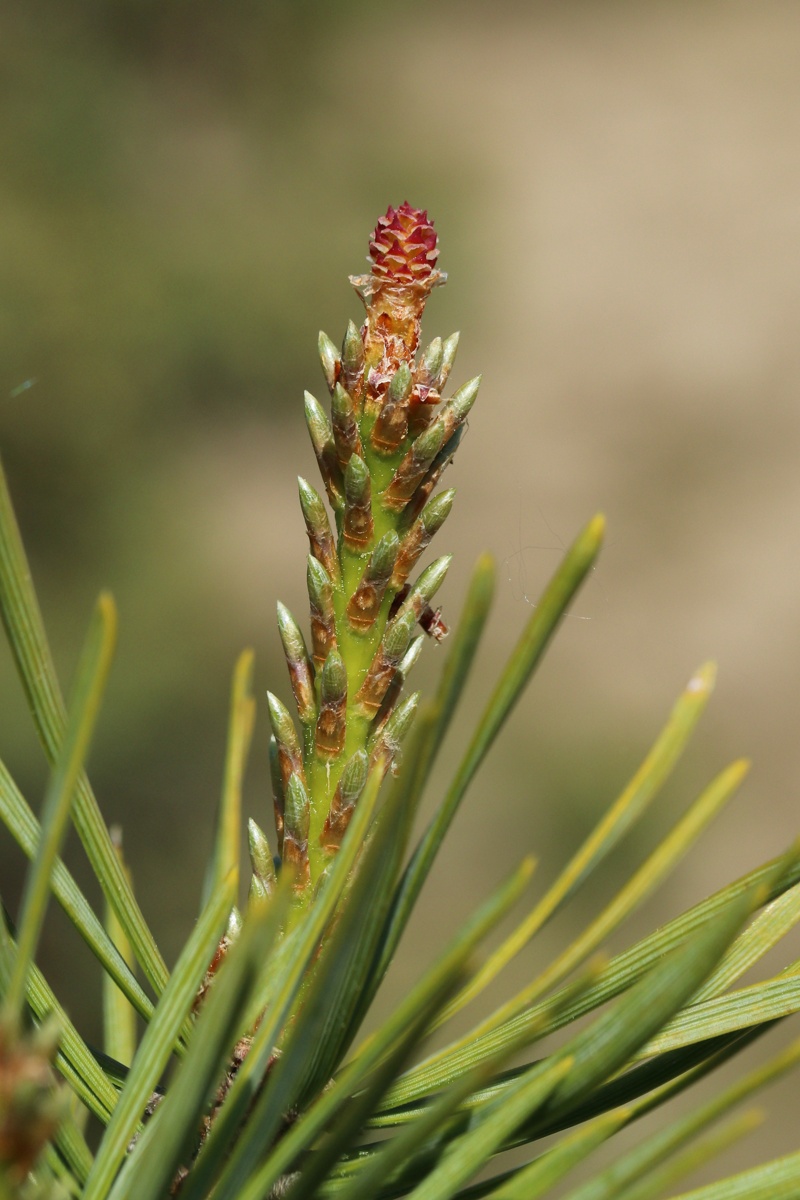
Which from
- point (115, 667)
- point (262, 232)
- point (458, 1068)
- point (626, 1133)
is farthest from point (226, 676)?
point (458, 1068)

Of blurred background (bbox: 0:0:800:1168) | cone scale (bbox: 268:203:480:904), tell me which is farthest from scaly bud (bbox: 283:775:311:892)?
blurred background (bbox: 0:0:800:1168)

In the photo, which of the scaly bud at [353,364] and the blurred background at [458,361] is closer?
the scaly bud at [353,364]

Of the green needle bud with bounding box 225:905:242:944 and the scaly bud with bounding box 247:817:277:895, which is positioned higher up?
the scaly bud with bounding box 247:817:277:895

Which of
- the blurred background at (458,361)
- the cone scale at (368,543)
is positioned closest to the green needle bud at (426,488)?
the cone scale at (368,543)

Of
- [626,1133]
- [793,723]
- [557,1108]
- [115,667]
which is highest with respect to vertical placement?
[793,723]

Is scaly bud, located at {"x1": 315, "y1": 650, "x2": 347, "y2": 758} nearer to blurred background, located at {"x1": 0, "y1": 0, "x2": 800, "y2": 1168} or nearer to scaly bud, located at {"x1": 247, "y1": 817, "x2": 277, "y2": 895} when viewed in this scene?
scaly bud, located at {"x1": 247, "y1": 817, "x2": 277, "y2": 895}

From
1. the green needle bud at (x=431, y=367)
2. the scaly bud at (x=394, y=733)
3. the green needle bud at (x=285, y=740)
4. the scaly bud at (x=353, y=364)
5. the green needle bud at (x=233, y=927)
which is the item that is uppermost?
the green needle bud at (x=431, y=367)

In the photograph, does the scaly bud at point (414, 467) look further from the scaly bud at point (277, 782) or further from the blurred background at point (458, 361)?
the blurred background at point (458, 361)

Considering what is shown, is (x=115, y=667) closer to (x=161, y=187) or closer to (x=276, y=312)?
(x=276, y=312)
